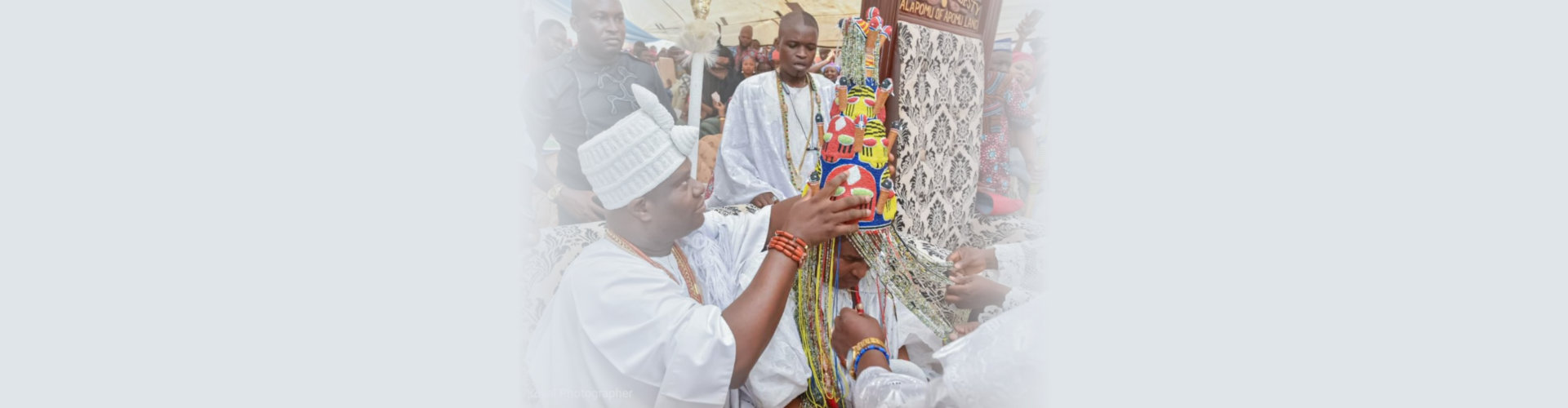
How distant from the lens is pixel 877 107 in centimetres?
160

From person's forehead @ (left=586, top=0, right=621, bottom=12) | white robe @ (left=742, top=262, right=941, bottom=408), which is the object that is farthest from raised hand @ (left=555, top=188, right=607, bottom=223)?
person's forehead @ (left=586, top=0, right=621, bottom=12)

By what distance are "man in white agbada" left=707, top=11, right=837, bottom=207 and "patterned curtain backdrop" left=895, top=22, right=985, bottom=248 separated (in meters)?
0.44

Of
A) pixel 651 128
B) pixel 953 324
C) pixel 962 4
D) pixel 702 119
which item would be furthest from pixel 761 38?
pixel 651 128

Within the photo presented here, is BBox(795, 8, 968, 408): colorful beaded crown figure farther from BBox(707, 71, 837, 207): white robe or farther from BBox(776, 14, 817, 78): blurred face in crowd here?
BBox(776, 14, 817, 78): blurred face in crowd

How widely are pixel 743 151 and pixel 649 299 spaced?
176 centimetres

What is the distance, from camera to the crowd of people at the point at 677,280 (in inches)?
55.1

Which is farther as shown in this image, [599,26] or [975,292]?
[599,26]

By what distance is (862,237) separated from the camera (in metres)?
1.72

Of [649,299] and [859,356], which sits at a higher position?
[649,299]

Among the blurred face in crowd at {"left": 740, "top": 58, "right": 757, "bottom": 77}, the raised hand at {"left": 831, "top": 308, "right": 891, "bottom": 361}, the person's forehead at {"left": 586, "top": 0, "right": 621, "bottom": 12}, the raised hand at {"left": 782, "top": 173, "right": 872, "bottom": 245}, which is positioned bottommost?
the raised hand at {"left": 831, "top": 308, "right": 891, "bottom": 361}

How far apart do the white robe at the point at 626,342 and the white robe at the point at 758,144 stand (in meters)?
1.48

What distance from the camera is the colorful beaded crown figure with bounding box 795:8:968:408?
1.55 meters

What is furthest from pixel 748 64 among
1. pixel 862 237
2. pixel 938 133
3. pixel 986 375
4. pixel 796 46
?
pixel 986 375

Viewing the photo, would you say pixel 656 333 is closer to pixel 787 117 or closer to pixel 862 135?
pixel 862 135
